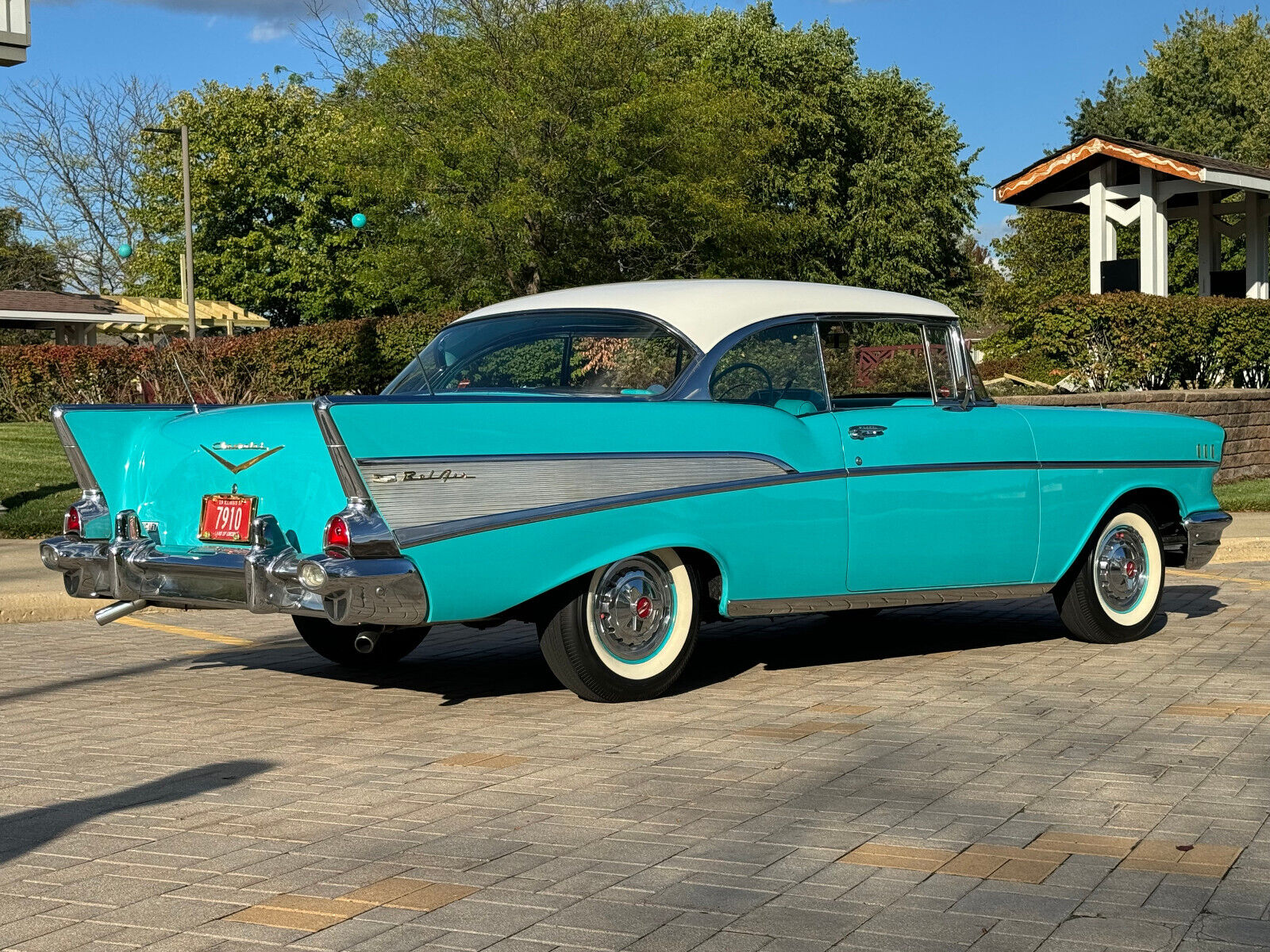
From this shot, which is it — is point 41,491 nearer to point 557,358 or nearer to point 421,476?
point 557,358

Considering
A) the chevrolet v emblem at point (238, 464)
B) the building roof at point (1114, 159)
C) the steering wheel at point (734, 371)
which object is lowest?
the chevrolet v emblem at point (238, 464)

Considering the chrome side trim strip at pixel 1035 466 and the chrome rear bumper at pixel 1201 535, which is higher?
the chrome side trim strip at pixel 1035 466

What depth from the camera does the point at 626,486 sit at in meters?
6.76

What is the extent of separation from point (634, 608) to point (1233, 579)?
671 cm

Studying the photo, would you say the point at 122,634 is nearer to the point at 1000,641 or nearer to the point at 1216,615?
the point at 1000,641

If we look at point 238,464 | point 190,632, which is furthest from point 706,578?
point 190,632

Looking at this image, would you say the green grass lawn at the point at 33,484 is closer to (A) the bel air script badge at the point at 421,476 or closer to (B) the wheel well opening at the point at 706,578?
(B) the wheel well opening at the point at 706,578

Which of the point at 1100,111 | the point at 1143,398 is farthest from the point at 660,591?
the point at 1100,111

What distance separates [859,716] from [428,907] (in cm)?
298

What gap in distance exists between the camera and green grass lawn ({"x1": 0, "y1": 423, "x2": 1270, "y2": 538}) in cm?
1491

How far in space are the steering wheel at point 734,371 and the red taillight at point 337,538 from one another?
1.91 metres

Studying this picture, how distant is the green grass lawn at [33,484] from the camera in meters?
14.9

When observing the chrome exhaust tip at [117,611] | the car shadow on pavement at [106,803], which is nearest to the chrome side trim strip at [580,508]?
the car shadow on pavement at [106,803]

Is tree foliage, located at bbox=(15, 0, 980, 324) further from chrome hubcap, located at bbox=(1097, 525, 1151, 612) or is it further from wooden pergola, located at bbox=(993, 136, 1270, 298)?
chrome hubcap, located at bbox=(1097, 525, 1151, 612)
